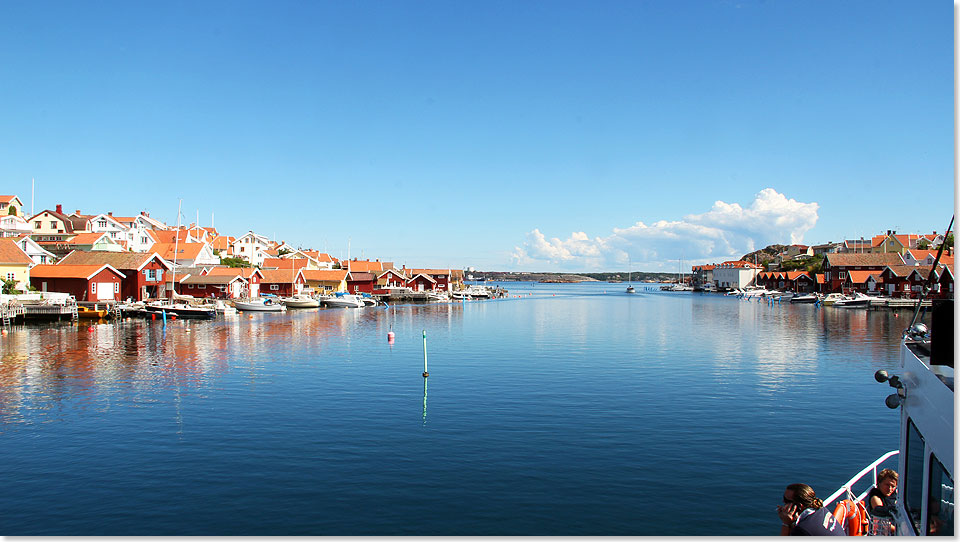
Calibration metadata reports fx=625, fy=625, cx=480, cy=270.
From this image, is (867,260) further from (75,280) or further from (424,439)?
(75,280)

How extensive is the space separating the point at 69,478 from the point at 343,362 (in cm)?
2239

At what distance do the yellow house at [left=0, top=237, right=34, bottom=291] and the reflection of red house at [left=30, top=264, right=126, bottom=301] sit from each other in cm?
159

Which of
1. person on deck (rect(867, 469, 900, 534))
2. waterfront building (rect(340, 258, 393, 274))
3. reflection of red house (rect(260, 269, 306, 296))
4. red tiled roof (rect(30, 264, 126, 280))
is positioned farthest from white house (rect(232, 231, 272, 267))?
person on deck (rect(867, 469, 900, 534))

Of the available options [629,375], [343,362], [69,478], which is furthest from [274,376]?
[629,375]

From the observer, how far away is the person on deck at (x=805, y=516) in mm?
9367

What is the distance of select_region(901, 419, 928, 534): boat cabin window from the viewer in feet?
30.2

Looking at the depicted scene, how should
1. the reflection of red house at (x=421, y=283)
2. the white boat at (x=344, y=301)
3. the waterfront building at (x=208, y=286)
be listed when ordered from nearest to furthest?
the waterfront building at (x=208, y=286)
the white boat at (x=344, y=301)
the reflection of red house at (x=421, y=283)

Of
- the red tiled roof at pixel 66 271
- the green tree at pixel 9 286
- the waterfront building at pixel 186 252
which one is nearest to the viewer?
the green tree at pixel 9 286

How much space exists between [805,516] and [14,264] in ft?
273

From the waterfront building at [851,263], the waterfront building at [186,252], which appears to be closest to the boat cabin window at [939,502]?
the waterfront building at [186,252]

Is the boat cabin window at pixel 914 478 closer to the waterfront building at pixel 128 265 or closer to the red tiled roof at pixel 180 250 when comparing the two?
→ the waterfront building at pixel 128 265

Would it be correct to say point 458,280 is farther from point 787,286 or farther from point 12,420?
point 12,420

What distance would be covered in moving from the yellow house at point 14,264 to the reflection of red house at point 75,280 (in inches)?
62.4

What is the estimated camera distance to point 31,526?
531 inches
